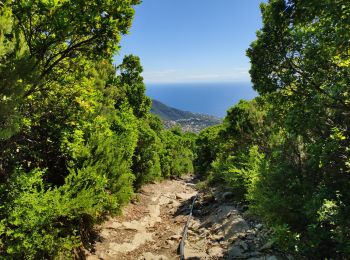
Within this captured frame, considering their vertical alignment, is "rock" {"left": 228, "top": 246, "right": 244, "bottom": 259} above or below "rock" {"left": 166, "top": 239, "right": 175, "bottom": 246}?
above

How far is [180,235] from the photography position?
14.1 m

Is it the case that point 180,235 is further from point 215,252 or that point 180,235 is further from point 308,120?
point 308,120

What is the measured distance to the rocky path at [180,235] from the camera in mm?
11148

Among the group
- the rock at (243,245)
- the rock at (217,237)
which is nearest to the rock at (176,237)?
the rock at (217,237)

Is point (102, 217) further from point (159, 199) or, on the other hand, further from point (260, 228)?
point (159, 199)

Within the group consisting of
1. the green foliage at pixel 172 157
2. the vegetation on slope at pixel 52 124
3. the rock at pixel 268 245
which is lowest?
the green foliage at pixel 172 157

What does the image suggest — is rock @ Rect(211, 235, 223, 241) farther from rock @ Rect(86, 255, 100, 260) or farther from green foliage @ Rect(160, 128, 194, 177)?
green foliage @ Rect(160, 128, 194, 177)

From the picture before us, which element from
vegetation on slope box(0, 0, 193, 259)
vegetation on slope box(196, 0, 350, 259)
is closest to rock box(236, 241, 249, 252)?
vegetation on slope box(196, 0, 350, 259)

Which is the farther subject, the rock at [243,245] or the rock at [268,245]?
the rock at [243,245]

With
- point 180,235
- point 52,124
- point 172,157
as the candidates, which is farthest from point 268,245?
point 172,157

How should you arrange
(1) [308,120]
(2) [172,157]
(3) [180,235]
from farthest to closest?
1. (2) [172,157]
2. (3) [180,235]
3. (1) [308,120]

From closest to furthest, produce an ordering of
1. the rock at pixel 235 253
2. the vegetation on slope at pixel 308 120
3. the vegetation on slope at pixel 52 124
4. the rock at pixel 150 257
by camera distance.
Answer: the vegetation on slope at pixel 308 120
the vegetation on slope at pixel 52 124
the rock at pixel 235 253
the rock at pixel 150 257

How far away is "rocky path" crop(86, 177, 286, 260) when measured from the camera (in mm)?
11148

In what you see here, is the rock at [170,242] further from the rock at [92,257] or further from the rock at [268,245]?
the rock at [268,245]
